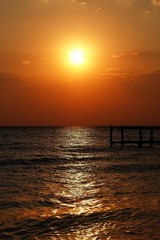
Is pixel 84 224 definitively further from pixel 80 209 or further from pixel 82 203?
pixel 82 203

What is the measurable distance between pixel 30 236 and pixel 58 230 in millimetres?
1008

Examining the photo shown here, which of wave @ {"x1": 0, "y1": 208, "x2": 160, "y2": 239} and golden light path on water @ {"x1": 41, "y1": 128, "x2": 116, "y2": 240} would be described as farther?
golden light path on water @ {"x1": 41, "y1": 128, "x2": 116, "y2": 240}

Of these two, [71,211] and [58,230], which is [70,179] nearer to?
[71,211]

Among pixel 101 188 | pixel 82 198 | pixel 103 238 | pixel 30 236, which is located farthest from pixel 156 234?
pixel 101 188

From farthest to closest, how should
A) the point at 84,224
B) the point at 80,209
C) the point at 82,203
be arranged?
the point at 82,203, the point at 80,209, the point at 84,224

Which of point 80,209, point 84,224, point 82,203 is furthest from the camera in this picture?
point 82,203

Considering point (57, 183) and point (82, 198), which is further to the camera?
point (57, 183)

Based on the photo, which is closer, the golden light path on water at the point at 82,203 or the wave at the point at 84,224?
the wave at the point at 84,224

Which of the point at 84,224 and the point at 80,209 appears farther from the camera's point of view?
the point at 80,209

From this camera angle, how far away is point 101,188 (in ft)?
65.2

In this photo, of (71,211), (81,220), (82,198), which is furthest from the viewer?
(82,198)

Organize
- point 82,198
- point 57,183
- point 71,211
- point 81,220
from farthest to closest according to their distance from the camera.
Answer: point 57,183 → point 82,198 → point 71,211 → point 81,220

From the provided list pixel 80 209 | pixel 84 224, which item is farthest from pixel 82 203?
pixel 84 224

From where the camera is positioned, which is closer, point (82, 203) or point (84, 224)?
point (84, 224)
